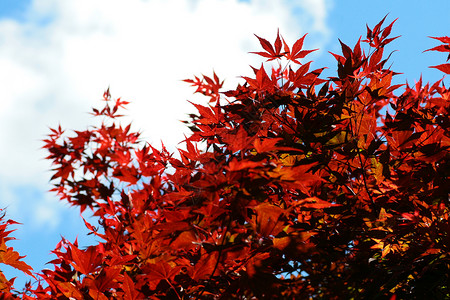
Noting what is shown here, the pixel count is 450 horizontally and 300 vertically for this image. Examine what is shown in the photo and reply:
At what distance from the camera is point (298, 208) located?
5.91ft

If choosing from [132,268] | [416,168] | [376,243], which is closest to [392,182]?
[416,168]

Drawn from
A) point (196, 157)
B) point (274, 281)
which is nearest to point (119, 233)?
point (196, 157)

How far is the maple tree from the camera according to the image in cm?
140

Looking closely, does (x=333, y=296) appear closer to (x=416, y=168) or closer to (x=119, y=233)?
(x=416, y=168)

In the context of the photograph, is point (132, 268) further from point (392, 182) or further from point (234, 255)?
point (392, 182)

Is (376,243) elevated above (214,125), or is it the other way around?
(214,125)

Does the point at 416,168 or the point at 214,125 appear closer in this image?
the point at 416,168

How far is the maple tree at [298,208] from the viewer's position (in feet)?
4.59

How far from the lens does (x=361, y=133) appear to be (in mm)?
Result: 1880

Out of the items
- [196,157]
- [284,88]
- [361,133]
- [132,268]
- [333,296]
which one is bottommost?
[333,296]

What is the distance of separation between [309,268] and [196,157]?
74cm

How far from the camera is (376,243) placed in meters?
1.68

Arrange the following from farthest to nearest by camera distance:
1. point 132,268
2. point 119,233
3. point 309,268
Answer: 1. point 119,233
2. point 132,268
3. point 309,268

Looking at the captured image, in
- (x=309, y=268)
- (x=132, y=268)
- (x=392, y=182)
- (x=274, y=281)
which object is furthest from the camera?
(x=132, y=268)
